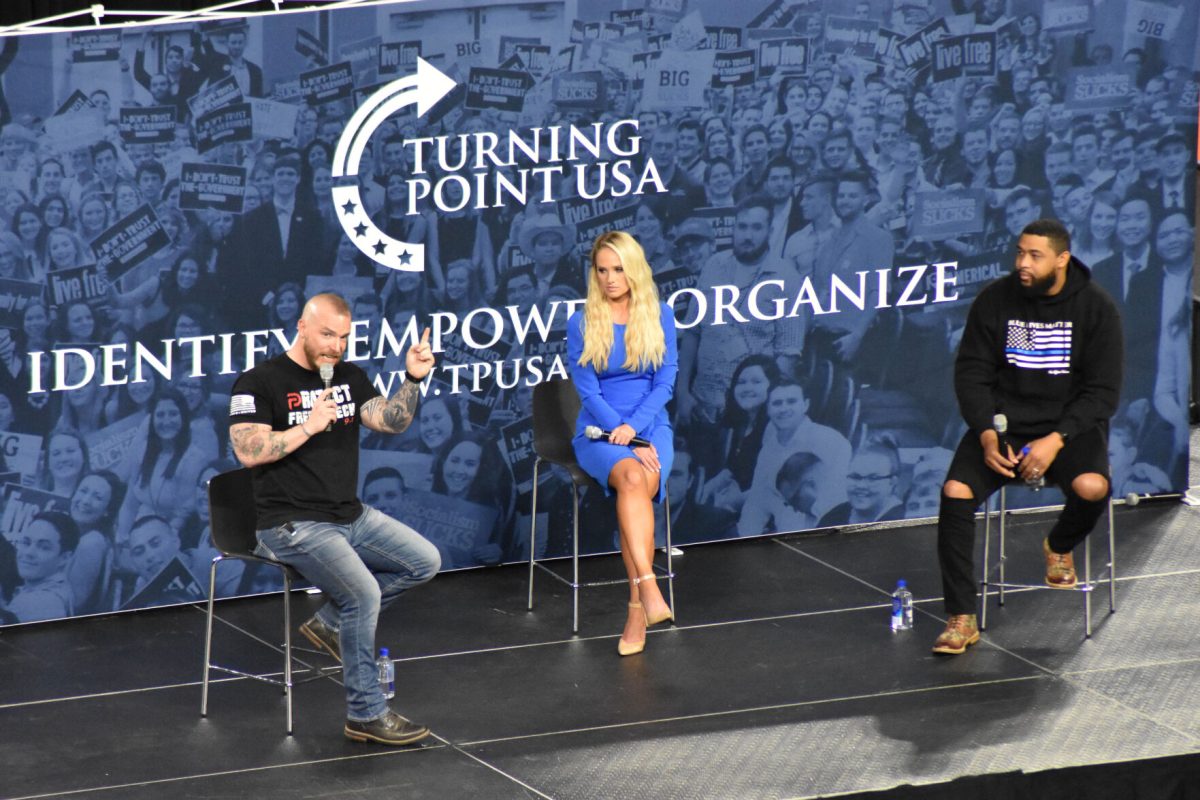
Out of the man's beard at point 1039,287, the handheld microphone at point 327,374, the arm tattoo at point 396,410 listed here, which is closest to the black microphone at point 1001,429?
the man's beard at point 1039,287

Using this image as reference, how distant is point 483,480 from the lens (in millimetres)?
7398

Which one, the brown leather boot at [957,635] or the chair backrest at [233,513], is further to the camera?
the brown leather boot at [957,635]

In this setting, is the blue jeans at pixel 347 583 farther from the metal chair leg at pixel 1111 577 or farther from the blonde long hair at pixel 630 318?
the metal chair leg at pixel 1111 577

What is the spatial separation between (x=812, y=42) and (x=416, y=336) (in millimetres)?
1943

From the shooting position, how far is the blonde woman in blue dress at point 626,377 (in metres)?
6.79

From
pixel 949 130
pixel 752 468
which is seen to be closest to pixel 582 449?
pixel 752 468

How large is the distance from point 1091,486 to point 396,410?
2494 mm

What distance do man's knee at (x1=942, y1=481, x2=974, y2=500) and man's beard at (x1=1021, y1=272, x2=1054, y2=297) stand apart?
28.6 inches

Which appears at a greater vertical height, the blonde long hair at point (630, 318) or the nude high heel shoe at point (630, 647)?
the blonde long hair at point (630, 318)

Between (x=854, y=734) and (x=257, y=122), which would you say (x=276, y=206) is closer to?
(x=257, y=122)

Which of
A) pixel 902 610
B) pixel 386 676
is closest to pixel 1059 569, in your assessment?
pixel 902 610

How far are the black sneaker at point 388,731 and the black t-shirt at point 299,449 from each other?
0.63 metres

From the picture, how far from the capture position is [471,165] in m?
7.12

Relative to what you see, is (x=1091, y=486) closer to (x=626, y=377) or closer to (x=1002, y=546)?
(x=1002, y=546)
